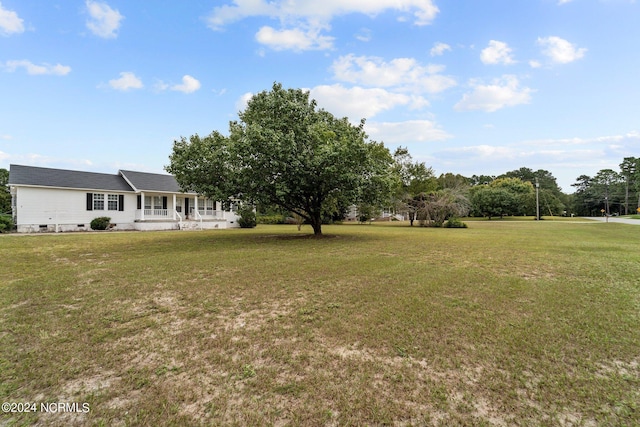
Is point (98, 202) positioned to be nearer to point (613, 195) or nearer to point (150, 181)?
point (150, 181)

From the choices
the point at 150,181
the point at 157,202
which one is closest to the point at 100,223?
the point at 157,202

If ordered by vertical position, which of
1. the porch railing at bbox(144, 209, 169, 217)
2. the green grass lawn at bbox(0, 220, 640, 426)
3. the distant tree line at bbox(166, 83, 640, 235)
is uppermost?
the distant tree line at bbox(166, 83, 640, 235)

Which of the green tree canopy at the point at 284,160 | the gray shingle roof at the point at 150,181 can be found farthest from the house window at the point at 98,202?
the green tree canopy at the point at 284,160

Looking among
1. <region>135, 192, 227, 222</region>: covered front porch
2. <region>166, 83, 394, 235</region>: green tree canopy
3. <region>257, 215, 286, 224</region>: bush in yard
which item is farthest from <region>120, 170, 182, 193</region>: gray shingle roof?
<region>257, 215, 286, 224</region>: bush in yard

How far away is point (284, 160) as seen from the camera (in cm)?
1160

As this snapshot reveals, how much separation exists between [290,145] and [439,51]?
33.2 ft

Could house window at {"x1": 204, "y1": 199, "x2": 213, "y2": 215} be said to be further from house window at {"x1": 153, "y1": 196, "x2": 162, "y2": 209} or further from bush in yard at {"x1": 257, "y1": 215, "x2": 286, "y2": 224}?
bush in yard at {"x1": 257, "y1": 215, "x2": 286, "y2": 224}

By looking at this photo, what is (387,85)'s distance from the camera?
17.4m

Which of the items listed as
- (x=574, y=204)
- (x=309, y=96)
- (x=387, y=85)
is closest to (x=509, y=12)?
(x=387, y=85)

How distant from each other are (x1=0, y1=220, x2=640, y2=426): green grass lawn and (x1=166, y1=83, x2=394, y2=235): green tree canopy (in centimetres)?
608

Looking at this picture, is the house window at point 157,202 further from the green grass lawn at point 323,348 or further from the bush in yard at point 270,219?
the green grass lawn at point 323,348

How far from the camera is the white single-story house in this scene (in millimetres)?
18672

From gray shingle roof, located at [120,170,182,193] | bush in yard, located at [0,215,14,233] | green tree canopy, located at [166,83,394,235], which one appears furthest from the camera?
gray shingle roof, located at [120,170,182,193]

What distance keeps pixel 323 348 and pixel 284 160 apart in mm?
9224
